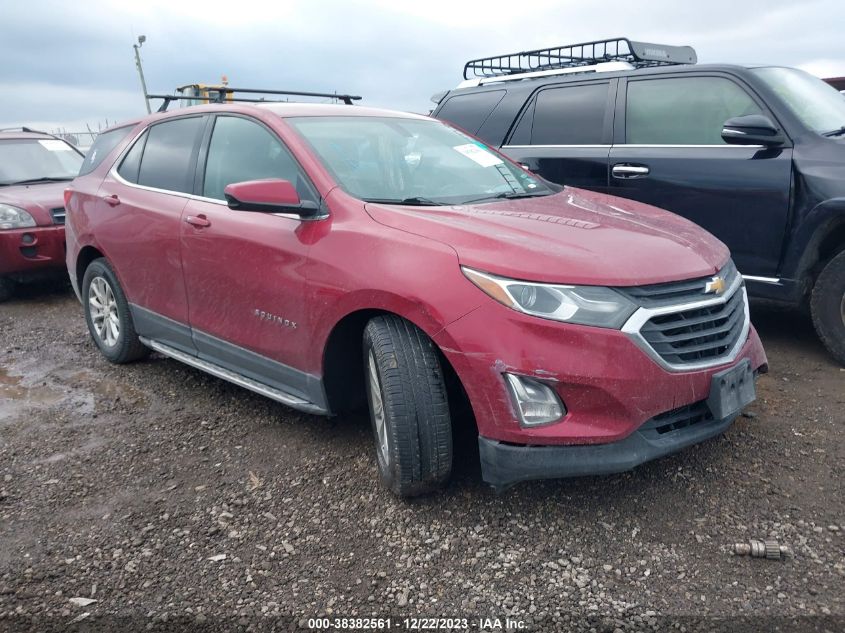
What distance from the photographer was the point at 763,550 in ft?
8.06

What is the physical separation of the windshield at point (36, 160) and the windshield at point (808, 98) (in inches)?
272

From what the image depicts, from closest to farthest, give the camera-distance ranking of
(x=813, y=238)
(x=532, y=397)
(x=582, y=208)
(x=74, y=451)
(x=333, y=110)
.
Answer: (x=532, y=397) < (x=582, y=208) < (x=74, y=451) < (x=333, y=110) < (x=813, y=238)

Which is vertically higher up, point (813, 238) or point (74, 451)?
point (813, 238)

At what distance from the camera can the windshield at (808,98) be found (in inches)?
168

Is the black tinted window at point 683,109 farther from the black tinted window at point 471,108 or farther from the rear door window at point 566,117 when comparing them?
the black tinted window at point 471,108

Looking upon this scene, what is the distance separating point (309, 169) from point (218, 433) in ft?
4.78

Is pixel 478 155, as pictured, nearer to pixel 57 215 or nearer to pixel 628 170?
pixel 628 170

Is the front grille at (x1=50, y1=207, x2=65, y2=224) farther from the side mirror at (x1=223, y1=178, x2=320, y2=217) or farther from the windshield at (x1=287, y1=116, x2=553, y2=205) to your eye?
the side mirror at (x1=223, y1=178, x2=320, y2=217)

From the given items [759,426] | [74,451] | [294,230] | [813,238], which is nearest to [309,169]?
[294,230]

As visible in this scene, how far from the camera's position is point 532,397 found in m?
2.45

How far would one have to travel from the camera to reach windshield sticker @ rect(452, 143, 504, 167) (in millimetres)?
3721

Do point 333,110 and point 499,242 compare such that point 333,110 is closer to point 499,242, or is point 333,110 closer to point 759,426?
point 499,242

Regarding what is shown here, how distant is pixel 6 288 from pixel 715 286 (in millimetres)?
6696

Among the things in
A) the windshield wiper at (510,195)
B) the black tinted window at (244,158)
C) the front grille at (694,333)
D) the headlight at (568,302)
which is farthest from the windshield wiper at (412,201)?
the front grille at (694,333)
